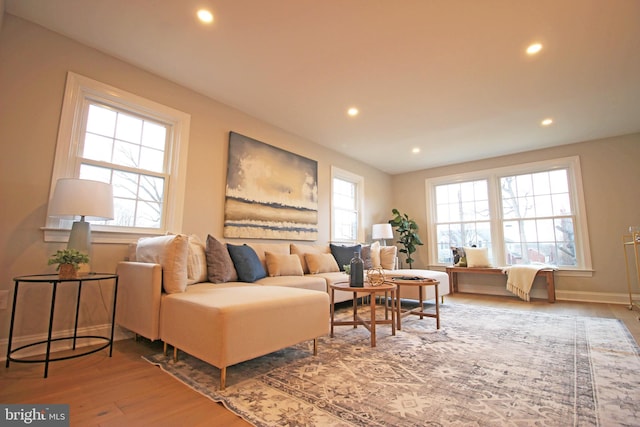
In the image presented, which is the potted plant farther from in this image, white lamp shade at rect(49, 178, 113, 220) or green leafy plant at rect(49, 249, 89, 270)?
white lamp shade at rect(49, 178, 113, 220)

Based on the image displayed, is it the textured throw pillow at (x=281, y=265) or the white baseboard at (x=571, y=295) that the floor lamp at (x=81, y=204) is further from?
the white baseboard at (x=571, y=295)

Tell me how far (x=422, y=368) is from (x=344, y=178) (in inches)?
157

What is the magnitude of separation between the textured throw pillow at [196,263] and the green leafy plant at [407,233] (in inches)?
171

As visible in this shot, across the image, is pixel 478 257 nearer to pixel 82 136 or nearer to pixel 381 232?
pixel 381 232

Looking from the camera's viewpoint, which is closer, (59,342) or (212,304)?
(212,304)

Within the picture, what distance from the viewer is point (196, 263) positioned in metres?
2.70

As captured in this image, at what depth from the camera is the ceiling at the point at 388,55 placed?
223cm

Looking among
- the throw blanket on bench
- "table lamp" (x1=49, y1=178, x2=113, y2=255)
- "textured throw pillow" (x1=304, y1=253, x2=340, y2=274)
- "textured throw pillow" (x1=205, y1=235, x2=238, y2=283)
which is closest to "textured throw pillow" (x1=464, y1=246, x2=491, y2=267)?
the throw blanket on bench

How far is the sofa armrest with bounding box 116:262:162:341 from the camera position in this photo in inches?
81.3

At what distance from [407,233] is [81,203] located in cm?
549

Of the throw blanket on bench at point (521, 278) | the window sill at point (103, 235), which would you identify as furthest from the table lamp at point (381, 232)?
the window sill at point (103, 235)

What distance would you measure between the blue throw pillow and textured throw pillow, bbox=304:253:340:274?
919 millimetres

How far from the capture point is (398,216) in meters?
6.27

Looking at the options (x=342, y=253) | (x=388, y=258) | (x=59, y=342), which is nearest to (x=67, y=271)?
(x=59, y=342)
